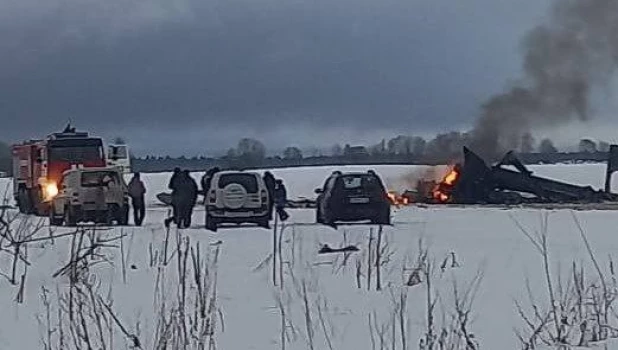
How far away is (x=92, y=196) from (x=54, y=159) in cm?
790

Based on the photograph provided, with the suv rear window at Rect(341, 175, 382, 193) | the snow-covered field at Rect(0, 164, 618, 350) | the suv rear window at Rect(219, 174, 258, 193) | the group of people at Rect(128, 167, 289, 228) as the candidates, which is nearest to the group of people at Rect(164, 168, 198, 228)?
the group of people at Rect(128, 167, 289, 228)

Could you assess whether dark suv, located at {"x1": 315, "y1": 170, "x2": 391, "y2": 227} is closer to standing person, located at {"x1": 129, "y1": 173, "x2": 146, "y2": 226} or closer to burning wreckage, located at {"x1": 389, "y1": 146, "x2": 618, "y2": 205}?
standing person, located at {"x1": 129, "y1": 173, "x2": 146, "y2": 226}

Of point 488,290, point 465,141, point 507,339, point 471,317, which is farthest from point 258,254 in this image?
point 465,141

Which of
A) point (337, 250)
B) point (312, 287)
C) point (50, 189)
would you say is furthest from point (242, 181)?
point (312, 287)

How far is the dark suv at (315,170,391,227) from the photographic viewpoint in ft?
106

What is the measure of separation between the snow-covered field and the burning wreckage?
14315 millimetres

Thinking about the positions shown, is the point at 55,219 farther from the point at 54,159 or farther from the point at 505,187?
the point at 505,187

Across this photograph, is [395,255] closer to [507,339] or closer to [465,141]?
[507,339]

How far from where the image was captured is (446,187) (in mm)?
45031

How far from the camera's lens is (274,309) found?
13.5 m

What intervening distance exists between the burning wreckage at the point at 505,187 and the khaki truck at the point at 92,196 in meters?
11.5

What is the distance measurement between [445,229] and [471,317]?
18454 mm

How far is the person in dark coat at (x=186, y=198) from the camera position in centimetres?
3219

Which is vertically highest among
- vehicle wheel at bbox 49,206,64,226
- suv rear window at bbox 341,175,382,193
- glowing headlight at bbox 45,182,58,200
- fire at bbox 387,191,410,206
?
suv rear window at bbox 341,175,382,193
